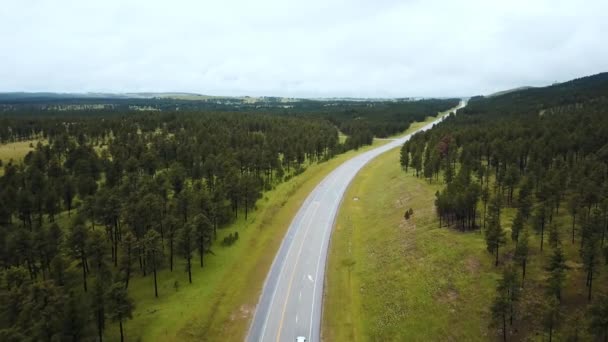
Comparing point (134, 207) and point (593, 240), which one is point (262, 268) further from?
point (593, 240)

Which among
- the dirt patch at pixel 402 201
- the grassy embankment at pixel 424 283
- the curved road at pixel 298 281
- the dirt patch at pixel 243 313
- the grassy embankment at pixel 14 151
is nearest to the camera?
the grassy embankment at pixel 424 283

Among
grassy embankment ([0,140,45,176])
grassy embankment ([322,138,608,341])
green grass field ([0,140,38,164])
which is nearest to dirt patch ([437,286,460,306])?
grassy embankment ([322,138,608,341])

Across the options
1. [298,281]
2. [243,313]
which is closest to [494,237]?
[298,281]

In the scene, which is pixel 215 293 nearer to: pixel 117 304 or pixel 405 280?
pixel 117 304

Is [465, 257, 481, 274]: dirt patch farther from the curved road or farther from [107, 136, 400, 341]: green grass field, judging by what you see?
[107, 136, 400, 341]: green grass field

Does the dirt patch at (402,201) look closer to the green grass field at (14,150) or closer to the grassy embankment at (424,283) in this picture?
the grassy embankment at (424,283)

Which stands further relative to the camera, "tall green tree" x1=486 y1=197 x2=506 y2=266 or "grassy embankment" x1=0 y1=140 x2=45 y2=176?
"grassy embankment" x1=0 y1=140 x2=45 y2=176

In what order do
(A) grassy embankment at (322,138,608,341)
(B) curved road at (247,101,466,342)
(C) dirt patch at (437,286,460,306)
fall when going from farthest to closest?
1. (C) dirt patch at (437,286,460,306)
2. (B) curved road at (247,101,466,342)
3. (A) grassy embankment at (322,138,608,341)

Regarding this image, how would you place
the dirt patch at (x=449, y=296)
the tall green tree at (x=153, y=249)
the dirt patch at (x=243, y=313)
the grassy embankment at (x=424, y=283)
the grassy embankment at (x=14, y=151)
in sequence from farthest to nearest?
the grassy embankment at (x=14, y=151) → the tall green tree at (x=153, y=249) → the dirt patch at (x=449, y=296) → the dirt patch at (x=243, y=313) → the grassy embankment at (x=424, y=283)

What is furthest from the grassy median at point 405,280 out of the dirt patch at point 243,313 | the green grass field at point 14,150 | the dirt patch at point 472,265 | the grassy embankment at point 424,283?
the green grass field at point 14,150
